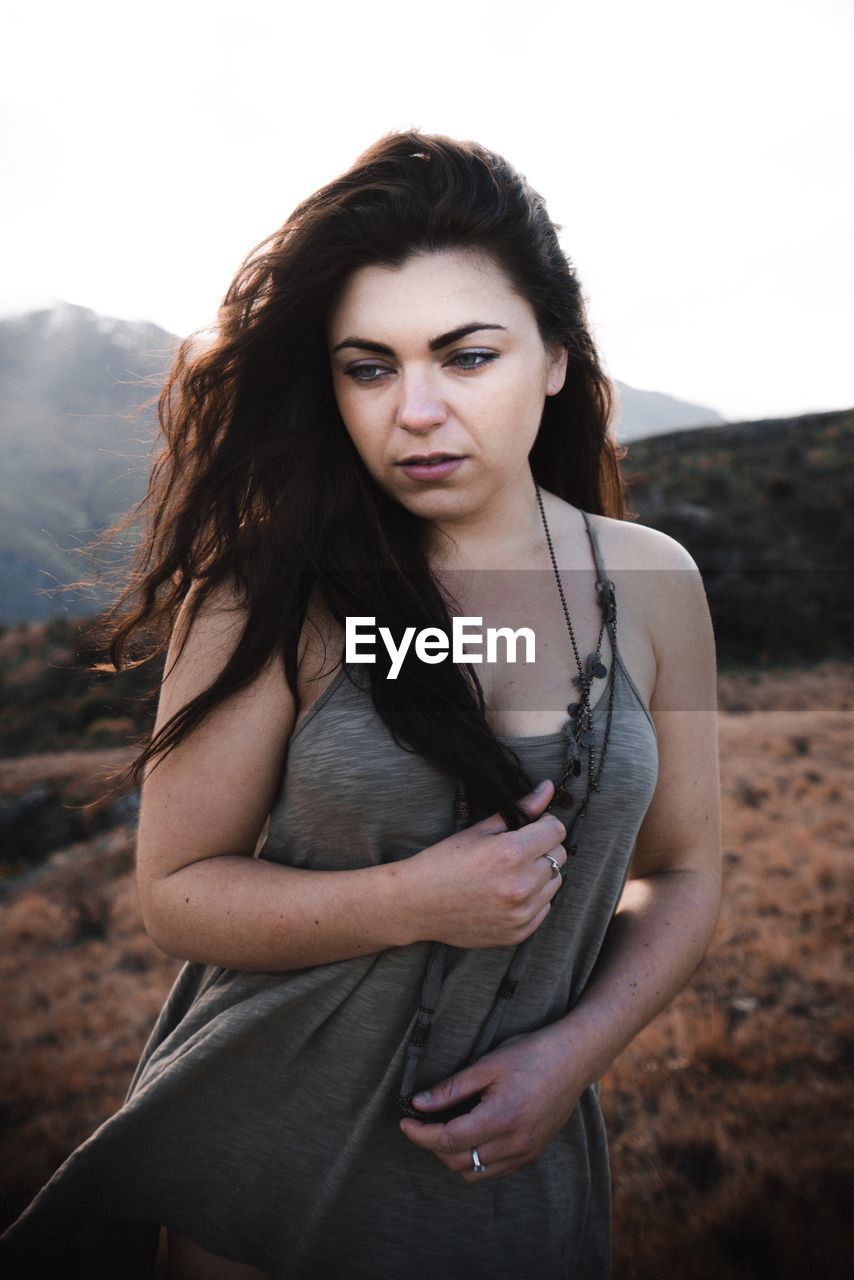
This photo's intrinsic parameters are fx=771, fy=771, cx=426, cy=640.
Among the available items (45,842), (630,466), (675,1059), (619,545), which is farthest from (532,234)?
(630,466)

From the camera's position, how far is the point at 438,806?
1333 millimetres

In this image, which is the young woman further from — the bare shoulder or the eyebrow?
the bare shoulder

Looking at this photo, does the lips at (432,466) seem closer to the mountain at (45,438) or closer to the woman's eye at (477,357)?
the woman's eye at (477,357)

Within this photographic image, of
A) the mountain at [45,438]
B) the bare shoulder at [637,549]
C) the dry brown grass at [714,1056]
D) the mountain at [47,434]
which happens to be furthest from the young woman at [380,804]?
the mountain at [45,438]

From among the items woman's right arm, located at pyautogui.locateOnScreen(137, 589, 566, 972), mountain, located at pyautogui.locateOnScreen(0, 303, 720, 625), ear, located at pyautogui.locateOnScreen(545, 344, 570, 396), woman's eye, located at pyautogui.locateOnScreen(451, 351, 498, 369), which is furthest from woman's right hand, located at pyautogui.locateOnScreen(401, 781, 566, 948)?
mountain, located at pyautogui.locateOnScreen(0, 303, 720, 625)

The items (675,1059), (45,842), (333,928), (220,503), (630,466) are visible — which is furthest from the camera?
(630,466)

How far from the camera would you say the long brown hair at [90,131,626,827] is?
133 cm

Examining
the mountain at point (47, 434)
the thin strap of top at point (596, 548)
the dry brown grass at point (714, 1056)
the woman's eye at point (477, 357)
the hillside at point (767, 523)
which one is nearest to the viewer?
the woman's eye at point (477, 357)

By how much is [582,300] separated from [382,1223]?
1.94 meters

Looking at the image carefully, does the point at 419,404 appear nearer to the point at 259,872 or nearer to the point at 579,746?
the point at 579,746

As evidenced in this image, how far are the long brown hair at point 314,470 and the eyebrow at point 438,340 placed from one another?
0.15 m

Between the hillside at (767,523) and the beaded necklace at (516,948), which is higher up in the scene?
the hillside at (767,523)

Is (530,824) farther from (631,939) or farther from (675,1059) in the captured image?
(675,1059)

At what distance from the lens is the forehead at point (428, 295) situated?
1396 millimetres
